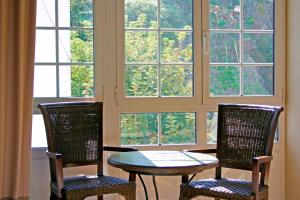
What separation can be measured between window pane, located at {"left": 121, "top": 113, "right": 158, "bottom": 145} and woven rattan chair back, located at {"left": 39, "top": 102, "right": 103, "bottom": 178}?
35 centimetres

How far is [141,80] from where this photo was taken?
397 centimetres

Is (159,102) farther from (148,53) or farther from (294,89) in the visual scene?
(294,89)

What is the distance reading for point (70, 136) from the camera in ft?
11.6

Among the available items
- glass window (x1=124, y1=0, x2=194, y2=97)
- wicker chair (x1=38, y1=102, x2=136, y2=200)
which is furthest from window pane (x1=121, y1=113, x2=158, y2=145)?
wicker chair (x1=38, y1=102, x2=136, y2=200)

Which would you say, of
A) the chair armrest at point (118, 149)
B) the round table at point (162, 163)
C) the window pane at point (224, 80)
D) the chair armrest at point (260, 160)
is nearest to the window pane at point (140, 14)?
the window pane at point (224, 80)

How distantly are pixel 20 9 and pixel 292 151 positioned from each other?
2.49 metres

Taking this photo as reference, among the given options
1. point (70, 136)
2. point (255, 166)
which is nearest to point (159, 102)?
point (70, 136)

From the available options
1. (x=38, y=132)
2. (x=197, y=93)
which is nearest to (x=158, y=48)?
(x=197, y=93)

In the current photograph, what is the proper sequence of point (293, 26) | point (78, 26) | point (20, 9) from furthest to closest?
point (293, 26), point (78, 26), point (20, 9)

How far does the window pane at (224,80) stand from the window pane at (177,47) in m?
0.25

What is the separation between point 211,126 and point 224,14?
3.17ft

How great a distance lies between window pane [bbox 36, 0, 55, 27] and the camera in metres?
3.75

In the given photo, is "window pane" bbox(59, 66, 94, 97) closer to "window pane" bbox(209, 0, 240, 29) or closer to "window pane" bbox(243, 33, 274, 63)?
"window pane" bbox(209, 0, 240, 29)

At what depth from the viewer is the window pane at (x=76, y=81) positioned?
12.5 feet
